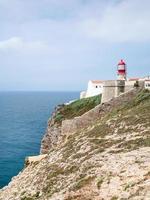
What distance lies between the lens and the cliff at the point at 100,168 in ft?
73.7

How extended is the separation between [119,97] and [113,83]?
722 centimetres

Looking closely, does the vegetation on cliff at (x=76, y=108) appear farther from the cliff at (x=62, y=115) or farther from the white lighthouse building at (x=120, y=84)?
the white lighthouse building at (x=120, y=84)

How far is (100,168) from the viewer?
25828 mm

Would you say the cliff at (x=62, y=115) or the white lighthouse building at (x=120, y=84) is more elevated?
the white lighthouse building at (x=120, y=84)

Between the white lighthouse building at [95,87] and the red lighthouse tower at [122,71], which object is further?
the white lighthouse building at [95,87]

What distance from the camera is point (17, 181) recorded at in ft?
119

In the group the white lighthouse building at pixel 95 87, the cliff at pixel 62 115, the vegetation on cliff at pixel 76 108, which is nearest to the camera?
the cliff at pixel 62 115

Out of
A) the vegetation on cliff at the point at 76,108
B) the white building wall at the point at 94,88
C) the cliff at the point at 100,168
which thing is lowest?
the cliff at the point at 100,168

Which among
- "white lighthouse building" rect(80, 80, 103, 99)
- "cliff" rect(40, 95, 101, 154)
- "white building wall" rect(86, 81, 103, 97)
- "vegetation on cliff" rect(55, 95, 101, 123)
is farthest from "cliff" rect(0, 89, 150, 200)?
"white lighthouse building" rect(80, 80, 103, 99)

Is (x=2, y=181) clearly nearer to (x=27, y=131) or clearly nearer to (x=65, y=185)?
(x=65, y=185)

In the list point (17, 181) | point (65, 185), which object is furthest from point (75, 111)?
point (65, 185)

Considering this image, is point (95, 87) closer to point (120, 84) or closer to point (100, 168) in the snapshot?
point (120, 84)


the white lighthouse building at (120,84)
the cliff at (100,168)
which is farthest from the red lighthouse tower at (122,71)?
the cliff at (100,168)

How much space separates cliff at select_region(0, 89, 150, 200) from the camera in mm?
22469
